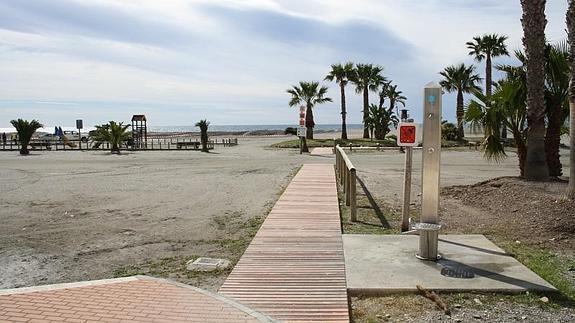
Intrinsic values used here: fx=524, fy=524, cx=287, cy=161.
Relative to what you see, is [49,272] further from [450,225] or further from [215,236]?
[450,225]

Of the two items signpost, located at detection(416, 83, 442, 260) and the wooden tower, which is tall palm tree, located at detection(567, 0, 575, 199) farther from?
the wooden tower

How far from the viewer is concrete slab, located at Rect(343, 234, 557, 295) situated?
A: 205 inches

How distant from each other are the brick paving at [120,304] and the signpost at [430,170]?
2620 mm

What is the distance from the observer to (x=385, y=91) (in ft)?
A: 157

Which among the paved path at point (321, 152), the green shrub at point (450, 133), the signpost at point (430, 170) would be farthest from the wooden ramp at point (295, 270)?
the green shrub at point (450, 133)

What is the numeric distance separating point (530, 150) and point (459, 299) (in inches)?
304

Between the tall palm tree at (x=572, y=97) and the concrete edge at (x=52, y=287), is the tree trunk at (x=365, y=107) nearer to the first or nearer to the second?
the tall palm tree at (x=572, y=97)

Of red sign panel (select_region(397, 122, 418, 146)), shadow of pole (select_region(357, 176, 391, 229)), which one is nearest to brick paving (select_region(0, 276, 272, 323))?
red sign panel (select_region(397, 122, 418, 146))

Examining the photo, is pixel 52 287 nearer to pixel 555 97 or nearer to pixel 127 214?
pixel 127 214

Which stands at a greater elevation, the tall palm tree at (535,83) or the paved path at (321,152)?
the tall palm tree at (535,83)

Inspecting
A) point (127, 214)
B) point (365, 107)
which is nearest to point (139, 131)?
point (365, 107)

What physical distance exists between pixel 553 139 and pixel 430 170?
767 cm

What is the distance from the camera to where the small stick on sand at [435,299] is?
183 inches

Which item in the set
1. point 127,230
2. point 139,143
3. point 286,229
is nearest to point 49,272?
point 127,230
